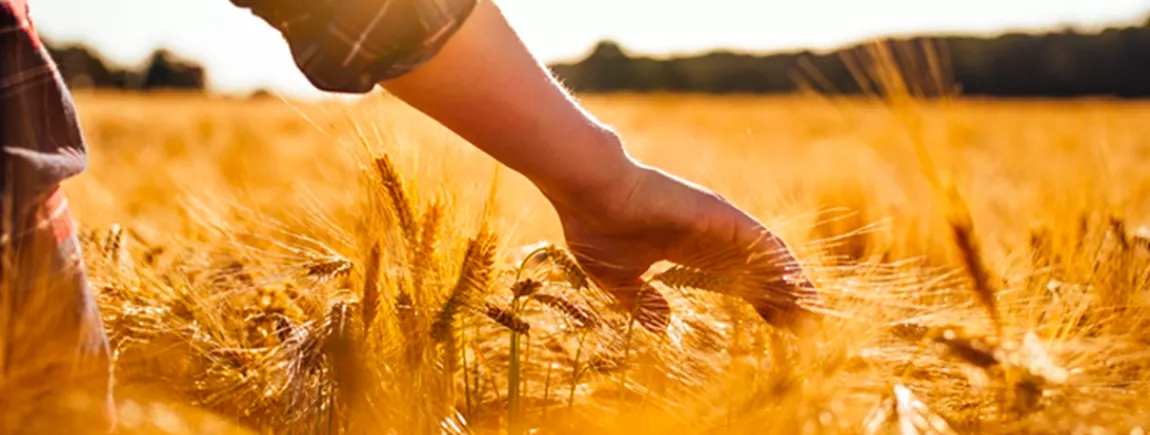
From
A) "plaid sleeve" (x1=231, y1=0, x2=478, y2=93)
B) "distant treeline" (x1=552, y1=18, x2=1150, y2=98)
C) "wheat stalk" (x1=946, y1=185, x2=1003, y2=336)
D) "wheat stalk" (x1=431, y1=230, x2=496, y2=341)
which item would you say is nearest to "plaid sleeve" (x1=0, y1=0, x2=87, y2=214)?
"plaid sleeve" (x1=231, y1=0, x2=478, y2=93)

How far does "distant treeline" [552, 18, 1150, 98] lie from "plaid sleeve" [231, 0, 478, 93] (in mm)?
12946

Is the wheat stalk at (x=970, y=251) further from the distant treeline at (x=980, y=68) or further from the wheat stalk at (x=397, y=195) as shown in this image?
the distant treeline at (x=980, y=68)

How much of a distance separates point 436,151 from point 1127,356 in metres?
0.51

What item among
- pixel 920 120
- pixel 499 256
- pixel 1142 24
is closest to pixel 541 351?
pixel 499 256

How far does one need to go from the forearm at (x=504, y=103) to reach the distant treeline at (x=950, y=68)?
12997mm

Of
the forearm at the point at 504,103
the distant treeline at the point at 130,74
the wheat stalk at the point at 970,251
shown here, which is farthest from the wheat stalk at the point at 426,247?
the distant treeline at the point at 130,74

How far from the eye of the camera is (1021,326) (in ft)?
2.51

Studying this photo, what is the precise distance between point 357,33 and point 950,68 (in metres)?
14.2

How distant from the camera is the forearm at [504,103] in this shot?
2.11 ft

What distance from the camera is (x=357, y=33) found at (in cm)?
60

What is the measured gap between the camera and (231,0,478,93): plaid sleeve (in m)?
0.60

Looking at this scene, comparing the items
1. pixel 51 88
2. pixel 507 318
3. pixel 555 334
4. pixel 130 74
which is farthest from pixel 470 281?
pixel 130 74

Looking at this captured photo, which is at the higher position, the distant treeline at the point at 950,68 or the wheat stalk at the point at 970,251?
the distant treeline at the point at 950,68

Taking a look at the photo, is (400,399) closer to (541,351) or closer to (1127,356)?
(541,351)
